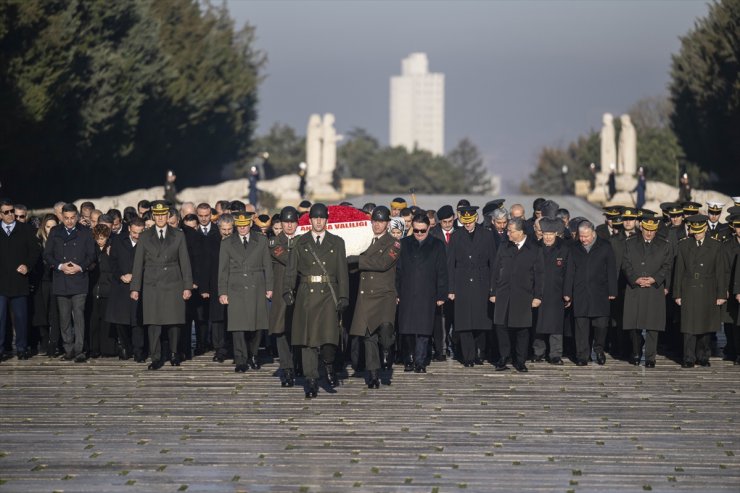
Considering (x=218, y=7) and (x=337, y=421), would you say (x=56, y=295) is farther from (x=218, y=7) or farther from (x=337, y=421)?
(x=218, y=7)

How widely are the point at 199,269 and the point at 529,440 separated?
21.9 ft

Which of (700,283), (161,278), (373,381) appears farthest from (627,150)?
(373,381)

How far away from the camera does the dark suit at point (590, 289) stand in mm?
18141

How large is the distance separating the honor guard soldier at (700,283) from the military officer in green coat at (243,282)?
16.6 feet

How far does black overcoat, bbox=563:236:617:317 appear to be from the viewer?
1816 cm

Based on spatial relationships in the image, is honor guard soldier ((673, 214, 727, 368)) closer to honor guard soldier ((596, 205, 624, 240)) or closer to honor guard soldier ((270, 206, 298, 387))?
honor guard soldier ((596, 205, 624, 240))

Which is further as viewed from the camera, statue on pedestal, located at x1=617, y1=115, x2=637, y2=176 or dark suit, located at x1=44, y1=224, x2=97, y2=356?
statue on pedestal, located at x1=617, y1=115, x2=637, y2=176

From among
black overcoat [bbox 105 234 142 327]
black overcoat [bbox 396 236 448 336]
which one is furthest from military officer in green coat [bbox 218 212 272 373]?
black overcoat [bbox 396 236 448 336]

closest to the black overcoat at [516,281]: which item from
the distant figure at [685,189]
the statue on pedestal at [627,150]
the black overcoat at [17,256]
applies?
the black overcoat at [17,256]

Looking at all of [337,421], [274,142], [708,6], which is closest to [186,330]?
[337,421]

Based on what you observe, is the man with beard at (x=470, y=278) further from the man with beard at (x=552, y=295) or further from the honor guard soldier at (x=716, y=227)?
the honor guard soldier at (x=716, y=227)

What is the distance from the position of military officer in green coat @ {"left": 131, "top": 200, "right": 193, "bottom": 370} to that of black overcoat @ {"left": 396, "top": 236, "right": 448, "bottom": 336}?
98.0 inches

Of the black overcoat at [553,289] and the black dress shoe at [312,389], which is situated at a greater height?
the black overcoat at [553,289]

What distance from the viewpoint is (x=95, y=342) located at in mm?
18703
